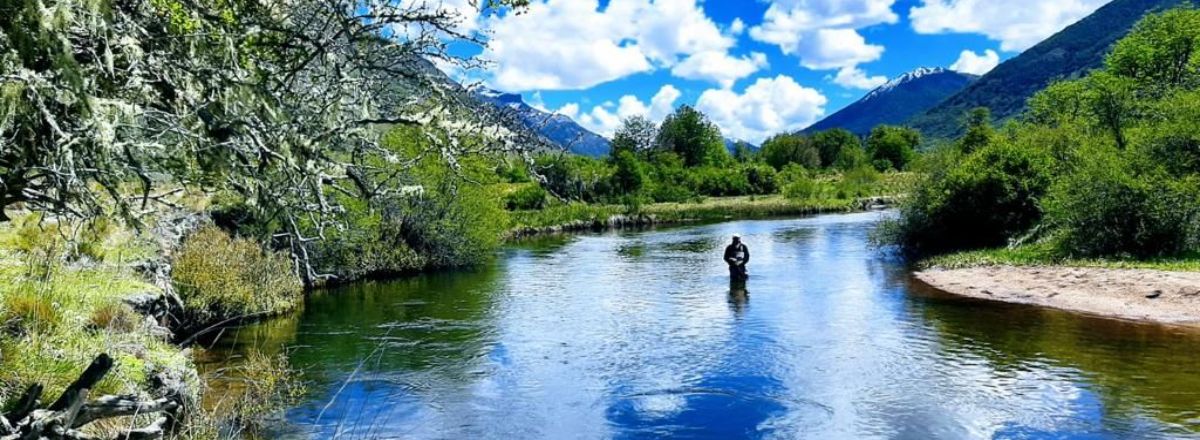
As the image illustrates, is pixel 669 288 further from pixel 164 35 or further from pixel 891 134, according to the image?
pixel 891 134

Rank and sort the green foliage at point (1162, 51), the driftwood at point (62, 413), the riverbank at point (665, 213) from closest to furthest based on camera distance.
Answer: the driftwood at point (62, 413), the green foliage at point (1162, 51), the riverbank at point (665, 213)

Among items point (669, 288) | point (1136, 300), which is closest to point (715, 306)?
point (669, 288)

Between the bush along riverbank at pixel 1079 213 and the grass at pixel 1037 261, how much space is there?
64mm

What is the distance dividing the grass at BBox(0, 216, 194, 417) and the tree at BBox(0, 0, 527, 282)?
0.70 m

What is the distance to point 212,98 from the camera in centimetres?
502

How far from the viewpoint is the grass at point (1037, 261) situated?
77.3ft

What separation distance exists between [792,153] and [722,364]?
134029mm

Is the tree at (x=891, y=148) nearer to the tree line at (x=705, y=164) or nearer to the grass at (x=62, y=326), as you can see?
the tree line at (x=705, y=164)

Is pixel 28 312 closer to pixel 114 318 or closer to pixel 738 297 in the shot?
pixel 114 318

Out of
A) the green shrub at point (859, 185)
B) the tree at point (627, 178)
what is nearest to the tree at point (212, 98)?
the green shrub at point (859, 185)

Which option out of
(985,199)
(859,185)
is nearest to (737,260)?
(985,199)

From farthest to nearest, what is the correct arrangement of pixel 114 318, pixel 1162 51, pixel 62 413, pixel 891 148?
pixel 891 148 → pixel 1162 51 → pixel 114 318 → pixel 62 413

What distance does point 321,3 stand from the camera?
19.4 ft

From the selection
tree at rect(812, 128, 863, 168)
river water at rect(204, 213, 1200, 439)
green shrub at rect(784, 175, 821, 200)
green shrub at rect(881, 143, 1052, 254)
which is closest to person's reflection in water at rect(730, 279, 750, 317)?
river water at rect(204, 213, 1200, 439)
